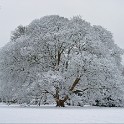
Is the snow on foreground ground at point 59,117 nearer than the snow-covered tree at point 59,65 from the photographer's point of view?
Yes

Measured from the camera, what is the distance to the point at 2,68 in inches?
1661

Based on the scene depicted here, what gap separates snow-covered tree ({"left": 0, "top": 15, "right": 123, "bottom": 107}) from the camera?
39.2m

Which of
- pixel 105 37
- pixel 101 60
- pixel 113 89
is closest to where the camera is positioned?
pixel 101 60

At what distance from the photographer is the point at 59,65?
41375mm

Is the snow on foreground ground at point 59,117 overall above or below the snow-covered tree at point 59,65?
below

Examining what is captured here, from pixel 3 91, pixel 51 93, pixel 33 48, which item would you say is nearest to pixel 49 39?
pixel 33 48

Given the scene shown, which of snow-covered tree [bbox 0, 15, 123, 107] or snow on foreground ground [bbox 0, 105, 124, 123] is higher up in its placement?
snow-covered tree [bbox 0, 15, 123, 107]

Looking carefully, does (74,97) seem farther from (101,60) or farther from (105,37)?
(105,37)

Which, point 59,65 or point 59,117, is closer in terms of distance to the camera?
point 59,117

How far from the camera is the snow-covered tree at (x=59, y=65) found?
3922 centimetres

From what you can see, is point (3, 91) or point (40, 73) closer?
point (40, 73)

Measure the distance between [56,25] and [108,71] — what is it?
9011mm

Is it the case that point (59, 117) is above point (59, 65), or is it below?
below

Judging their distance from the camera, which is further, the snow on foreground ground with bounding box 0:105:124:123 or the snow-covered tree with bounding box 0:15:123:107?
the snow-covered tree with bounding box 0:15:123:107
